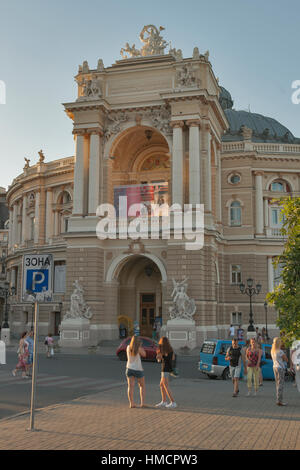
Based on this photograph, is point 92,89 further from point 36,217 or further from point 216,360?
point 216,360

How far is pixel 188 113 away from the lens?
125 feet

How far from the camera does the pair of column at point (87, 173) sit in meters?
39.7

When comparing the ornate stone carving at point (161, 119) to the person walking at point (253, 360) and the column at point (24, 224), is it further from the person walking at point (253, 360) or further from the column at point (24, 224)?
the person walking at point (253, 360)

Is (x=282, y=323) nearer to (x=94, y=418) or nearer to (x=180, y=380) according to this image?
(x=94, y=418)

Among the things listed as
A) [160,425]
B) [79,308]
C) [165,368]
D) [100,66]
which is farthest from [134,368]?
[100,66]

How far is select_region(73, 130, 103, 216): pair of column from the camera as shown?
130ft

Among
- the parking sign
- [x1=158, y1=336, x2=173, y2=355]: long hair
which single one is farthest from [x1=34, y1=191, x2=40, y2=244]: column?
the parking sign

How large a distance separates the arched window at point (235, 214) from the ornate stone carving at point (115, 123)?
1282cm

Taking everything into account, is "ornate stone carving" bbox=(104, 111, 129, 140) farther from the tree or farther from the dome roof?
the tree

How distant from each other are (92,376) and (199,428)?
1092 cm

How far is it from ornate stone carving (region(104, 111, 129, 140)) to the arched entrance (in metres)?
10.1

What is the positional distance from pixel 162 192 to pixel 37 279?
102ft

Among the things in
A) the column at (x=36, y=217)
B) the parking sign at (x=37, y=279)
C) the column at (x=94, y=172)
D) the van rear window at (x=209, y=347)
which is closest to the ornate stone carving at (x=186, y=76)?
the column at (x=94, y=172)

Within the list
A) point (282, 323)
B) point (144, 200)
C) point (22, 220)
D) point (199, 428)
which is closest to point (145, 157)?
point (144, 200)
